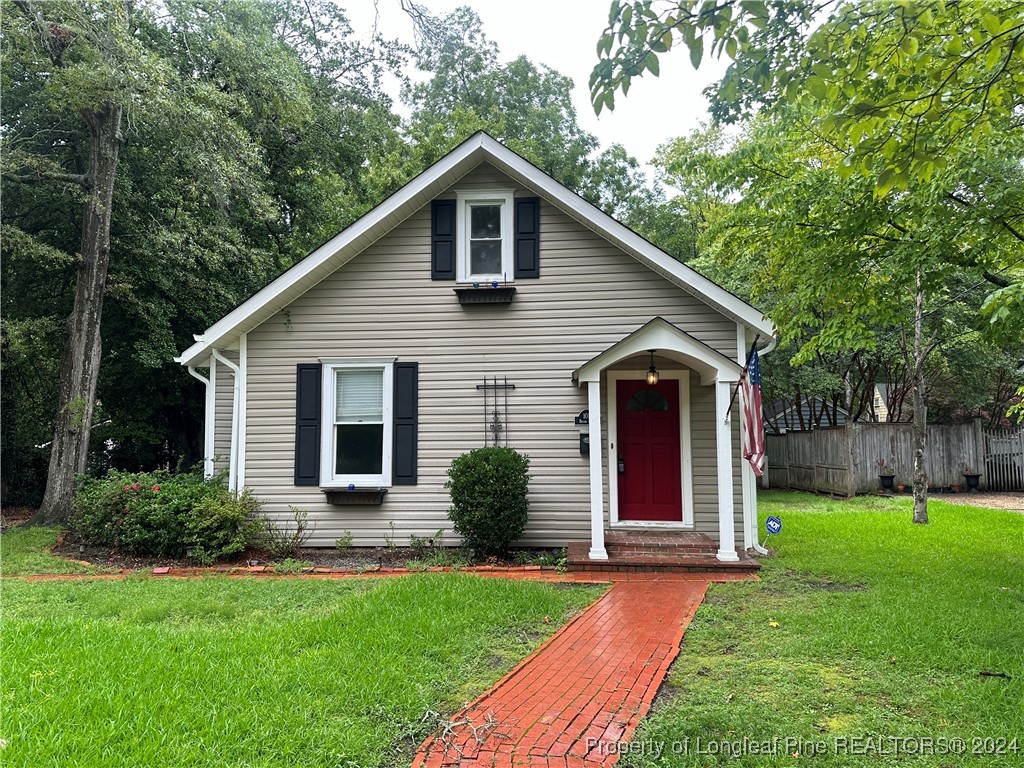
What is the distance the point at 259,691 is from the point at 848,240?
6.86 m

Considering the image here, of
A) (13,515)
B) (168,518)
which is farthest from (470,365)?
(13,515)

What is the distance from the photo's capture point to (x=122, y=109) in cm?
1072

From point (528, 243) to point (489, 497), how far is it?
367 centimetres

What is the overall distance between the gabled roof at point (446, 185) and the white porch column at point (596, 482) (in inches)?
79.8

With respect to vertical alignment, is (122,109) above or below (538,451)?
above

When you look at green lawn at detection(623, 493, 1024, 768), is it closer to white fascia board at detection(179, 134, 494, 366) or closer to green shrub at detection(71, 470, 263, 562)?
green shrub at detection(71, 470, 263, 562)

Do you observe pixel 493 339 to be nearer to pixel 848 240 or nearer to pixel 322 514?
pixel 322 514

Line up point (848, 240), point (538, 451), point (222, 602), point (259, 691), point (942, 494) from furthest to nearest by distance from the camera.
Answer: point (942, 494) < point (538, 451) < point (848, 240) < point (222, 602) < point (259, 691)

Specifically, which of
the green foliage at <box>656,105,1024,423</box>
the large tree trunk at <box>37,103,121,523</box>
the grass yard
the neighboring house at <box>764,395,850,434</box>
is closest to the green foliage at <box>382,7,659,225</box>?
the neighboring house at <box>764,395,850,434</box>

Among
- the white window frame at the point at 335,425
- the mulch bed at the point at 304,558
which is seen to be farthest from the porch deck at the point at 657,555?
the white window frame at the point at 335,425

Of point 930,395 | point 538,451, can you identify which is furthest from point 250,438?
point 930,395

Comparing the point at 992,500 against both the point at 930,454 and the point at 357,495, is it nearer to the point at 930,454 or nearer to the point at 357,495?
the point at 930,454

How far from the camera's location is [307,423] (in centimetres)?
861

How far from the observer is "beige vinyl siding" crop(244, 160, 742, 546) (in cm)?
839
